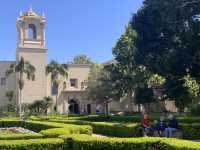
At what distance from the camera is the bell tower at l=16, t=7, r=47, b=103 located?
54156 millimetres

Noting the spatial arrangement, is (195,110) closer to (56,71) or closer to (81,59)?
(56,71)

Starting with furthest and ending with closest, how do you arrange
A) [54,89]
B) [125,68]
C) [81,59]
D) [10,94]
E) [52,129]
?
[81,59] < [54,89] < [10,94] < [125,68] < [52,129]

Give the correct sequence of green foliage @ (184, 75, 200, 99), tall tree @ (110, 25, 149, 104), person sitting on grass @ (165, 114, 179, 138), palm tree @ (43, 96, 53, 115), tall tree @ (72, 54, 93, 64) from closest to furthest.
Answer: person sitting on grass @ (165, 114, 179, 138) < green foliage @ (184, 75, 200, 99) < tall tree @ (110, 25, 149, 104) < palm tree @ (43, 96, 53, 115) < tall tree @ (72, 54, 93, 64)

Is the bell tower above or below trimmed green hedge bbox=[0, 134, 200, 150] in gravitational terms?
above

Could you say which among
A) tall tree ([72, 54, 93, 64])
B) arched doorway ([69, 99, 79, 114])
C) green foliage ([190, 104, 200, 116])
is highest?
tall tree ([72, 54, 93, 64])

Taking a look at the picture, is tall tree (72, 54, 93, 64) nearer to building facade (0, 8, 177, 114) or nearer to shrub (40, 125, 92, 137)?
building facade (0, 8, 177, 114)

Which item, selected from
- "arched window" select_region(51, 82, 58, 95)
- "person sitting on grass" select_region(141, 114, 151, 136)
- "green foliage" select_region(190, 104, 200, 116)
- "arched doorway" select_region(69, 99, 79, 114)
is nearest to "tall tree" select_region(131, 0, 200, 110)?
"green foliage" select_region(190, 104, 200, 116)

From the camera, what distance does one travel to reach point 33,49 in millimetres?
54625

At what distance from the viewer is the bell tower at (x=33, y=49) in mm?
54156

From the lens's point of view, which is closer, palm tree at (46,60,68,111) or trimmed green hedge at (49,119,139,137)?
trimmed green hedge at (49,119,139,137)

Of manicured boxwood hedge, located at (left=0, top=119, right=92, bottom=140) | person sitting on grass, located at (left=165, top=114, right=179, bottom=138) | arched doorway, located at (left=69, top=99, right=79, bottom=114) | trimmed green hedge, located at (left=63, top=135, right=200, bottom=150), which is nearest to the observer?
trimmed green hedge, located at (left=63, top=135, right=200, bottom=150)

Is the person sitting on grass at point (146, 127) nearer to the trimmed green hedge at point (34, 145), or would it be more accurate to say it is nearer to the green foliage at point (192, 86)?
the trimmed green hedge at point (34, 145)

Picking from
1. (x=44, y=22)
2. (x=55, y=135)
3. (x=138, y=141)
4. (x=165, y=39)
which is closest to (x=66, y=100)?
(x=44, y=22)

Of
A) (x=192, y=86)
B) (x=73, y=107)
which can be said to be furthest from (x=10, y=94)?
(x=192, y=86)
